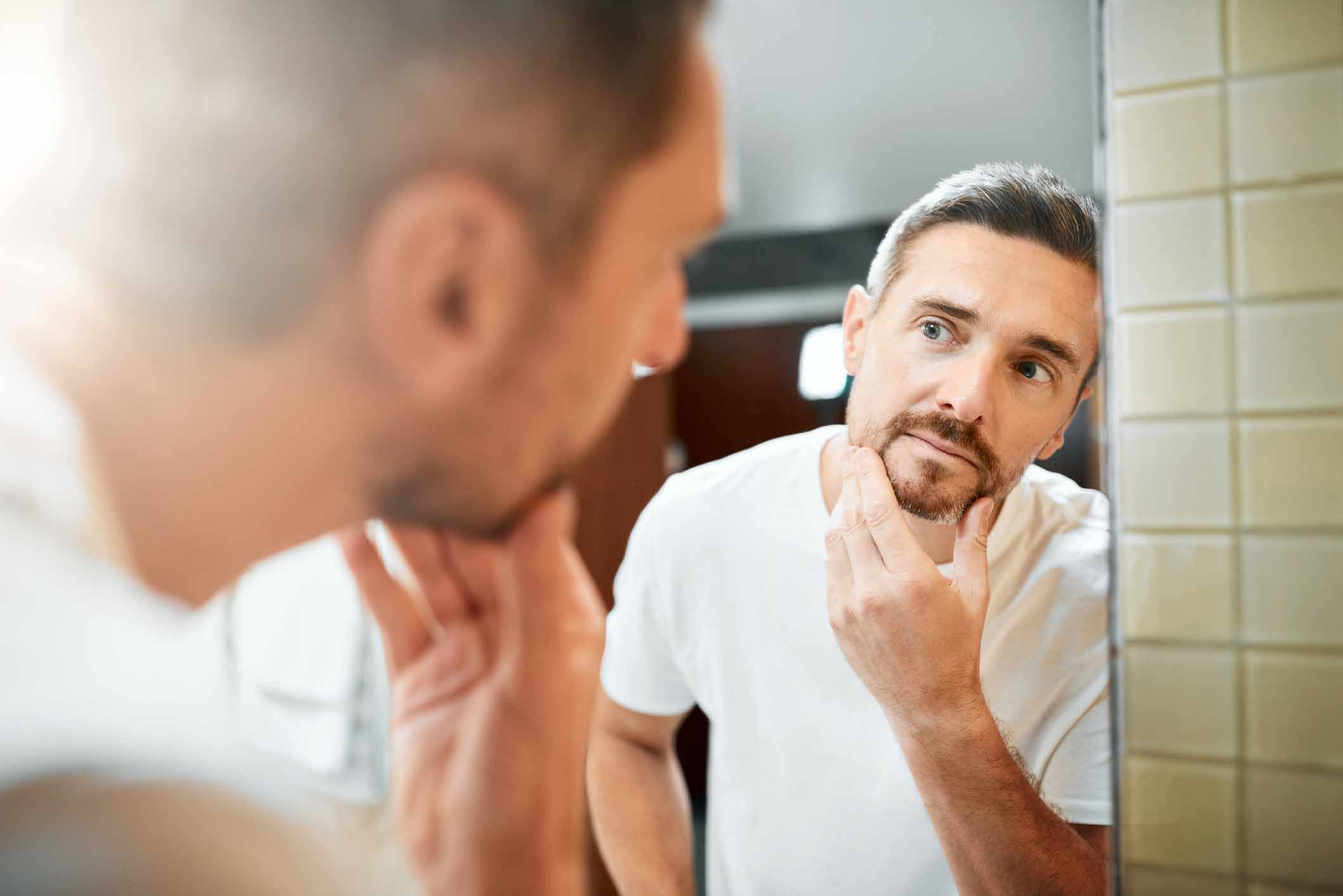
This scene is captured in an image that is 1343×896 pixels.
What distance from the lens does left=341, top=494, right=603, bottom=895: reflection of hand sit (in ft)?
2.21

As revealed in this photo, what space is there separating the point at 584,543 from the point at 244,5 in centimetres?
48

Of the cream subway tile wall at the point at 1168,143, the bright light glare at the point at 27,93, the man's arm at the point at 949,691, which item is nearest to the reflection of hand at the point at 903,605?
the man's arm at the point at 949,691

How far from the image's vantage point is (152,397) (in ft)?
2.10

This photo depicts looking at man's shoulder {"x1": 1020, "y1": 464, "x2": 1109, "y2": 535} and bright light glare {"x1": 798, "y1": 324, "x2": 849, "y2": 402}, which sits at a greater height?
bright light glare {"x1": 798, "y1": 324, "x2": 849, "y2": 402}

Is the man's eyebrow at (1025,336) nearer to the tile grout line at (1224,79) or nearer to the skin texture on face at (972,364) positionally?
the skin texture on face at (972,364)

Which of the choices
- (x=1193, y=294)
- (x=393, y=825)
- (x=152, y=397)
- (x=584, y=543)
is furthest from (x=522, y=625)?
(x=1193, y=294)

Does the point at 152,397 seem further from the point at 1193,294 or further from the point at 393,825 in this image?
the point at 1193,294

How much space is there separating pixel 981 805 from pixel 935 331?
392 millimetres

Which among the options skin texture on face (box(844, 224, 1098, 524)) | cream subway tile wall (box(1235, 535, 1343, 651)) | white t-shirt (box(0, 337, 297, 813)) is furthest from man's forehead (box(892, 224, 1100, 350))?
white t-shirt (box(0, 337, 297, 813))

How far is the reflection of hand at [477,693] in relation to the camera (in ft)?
2.21

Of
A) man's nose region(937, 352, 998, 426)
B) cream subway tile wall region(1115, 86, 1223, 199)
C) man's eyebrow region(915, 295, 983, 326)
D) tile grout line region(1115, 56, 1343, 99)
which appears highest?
tile grout line region(1115, 56, 1343, 99)

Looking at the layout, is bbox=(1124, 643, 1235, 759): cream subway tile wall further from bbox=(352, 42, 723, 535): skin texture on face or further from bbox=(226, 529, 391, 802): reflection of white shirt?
bbox=(226, 529, 391, 802): reflection of white shirt

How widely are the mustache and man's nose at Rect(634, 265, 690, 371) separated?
0.20m

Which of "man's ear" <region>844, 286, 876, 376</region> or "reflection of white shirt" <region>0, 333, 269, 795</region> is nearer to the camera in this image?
"reflection of white shirt" <region>0, 333, 269, 795</region>
